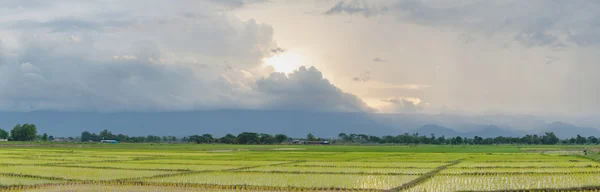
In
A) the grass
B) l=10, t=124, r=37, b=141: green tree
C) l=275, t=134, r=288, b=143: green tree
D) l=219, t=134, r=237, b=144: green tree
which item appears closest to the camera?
the grass

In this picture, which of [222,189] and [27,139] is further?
[27,139]

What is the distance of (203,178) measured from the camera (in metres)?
18.7

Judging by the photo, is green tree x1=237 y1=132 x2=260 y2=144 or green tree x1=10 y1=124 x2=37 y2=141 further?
green tree x1=237 y1=132 x2=260 y2=144

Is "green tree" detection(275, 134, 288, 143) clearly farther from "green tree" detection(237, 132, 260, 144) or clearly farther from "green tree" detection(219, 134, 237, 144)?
"green tree" detection(219, 134, 237, 144)

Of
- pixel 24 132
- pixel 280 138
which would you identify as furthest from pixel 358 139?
pixel 24 132

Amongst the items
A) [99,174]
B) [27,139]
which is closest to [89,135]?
[27,139]

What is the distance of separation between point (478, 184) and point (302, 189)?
5797mm

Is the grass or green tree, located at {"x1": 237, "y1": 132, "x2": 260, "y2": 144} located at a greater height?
green tree, located at {"x1": 237, "y1": 132, "x2": 260, "y2": 144}

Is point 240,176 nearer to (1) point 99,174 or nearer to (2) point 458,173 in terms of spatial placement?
(1) point 99,174

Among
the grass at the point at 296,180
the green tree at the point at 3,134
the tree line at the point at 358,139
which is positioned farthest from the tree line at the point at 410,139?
the grass at the point at 296,180

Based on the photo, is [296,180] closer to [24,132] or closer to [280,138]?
[280,138]

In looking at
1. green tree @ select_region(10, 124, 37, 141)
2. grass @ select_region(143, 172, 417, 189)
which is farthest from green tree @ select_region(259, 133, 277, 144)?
grass @ select_region(143, 172, 417, 189)

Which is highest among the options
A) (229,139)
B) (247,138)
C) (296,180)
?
(247,138)

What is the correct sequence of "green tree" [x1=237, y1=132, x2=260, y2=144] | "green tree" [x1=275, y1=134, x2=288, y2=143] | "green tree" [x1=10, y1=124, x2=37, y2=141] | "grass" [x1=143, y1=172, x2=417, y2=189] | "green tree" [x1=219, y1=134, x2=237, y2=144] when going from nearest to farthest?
"grass" [x1=143, y1=172, x2=417, y2=189], "green tree" [x1=10, y1=124, x2=37, y2=141], "green tree" [x1=237, y1=132, x2=260, y2=144], "green tree" [x1=219, y1=134, x2=237, y2=144], "green tree" [x1=275, y1=134, x2=288, y2=143]
